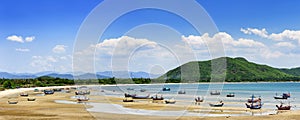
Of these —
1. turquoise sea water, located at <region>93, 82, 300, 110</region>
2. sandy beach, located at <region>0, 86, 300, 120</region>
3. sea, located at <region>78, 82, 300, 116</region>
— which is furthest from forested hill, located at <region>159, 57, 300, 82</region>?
sandy beach, located at <region>0, 86, 300, 120</region>

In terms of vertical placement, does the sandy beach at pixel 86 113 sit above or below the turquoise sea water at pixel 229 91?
below

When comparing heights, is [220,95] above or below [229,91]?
below

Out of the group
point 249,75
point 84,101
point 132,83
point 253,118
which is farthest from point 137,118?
point 249,75

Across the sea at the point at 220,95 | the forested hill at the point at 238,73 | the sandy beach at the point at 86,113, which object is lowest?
the sandy beach at the point at 86,113

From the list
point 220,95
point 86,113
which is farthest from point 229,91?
→ point 86,113

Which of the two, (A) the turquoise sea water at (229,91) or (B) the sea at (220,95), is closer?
(B) the sea at (220,95)

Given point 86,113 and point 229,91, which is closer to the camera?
point 86,113

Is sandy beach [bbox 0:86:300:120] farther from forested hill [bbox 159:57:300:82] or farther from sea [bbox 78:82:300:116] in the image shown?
forested hill [bbox 159:57:300:82]

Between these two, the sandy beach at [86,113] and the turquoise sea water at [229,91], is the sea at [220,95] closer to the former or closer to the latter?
the turquoise sea water at [229,91]

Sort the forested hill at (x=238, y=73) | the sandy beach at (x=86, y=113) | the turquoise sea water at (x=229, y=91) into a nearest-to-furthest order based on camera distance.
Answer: the sandy beach at (x=86, y=113) → the turquoise sea water at (x=229, y=91) → the forested hill at (x=238, y=73)

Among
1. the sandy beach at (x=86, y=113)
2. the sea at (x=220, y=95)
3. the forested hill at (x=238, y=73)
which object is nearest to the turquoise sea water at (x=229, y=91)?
the sea at (x=220, y=95)

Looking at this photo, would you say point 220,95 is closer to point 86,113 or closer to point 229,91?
point 229,91

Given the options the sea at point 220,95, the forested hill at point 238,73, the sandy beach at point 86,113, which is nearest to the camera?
the sandy beach at point 86,113

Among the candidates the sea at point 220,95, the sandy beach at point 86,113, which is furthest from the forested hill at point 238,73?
the sandy beach at point 86,113
